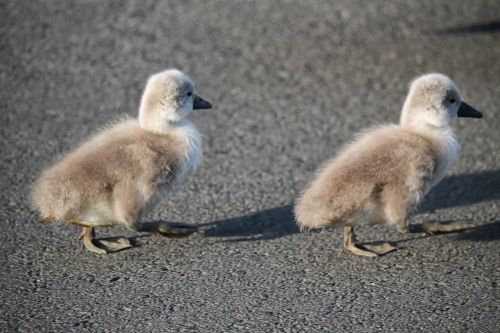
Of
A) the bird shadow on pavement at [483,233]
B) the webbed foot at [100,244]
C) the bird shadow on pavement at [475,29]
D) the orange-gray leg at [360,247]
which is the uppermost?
the bird shadow on pavement at [475,29]

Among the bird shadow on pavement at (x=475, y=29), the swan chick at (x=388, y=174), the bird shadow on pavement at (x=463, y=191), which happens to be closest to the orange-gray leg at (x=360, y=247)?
the swan chick at (x=388, y=174)

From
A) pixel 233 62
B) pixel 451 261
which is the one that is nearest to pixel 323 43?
pixel 233 62

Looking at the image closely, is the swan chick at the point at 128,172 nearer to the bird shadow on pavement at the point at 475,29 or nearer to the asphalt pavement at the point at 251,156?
the asphalt pavement at the point at 251,156

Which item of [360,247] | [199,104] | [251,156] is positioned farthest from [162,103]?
[360,247]

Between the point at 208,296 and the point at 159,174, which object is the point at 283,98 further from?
the point at 208,296

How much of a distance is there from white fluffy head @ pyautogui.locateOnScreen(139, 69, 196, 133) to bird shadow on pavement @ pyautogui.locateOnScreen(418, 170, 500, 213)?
5.29ft

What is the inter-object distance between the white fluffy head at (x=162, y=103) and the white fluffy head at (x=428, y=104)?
129 cm

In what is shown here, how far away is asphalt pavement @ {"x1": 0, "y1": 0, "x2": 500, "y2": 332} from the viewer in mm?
3803

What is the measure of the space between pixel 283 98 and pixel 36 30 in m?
2.60

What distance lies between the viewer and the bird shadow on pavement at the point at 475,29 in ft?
24.1

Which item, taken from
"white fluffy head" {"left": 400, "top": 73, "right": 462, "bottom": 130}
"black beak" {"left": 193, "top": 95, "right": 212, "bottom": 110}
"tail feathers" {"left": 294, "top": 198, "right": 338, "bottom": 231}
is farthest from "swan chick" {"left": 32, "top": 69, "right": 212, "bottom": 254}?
"white fluffy head" {"left": 400, "top": 73, "right": 462, "bottom": 130}

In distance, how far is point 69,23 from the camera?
24.7ft

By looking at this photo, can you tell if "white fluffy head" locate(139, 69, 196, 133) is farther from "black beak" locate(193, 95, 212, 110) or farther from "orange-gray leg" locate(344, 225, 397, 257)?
"orange-gray leg" locate(344, 225, 397, 257)

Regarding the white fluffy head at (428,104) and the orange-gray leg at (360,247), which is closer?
the orange-gray leg at (360,247)
